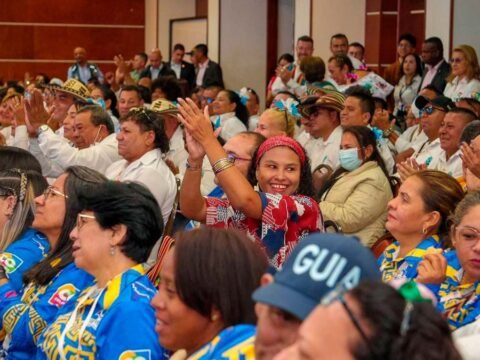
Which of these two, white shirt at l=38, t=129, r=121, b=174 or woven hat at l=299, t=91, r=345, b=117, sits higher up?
woven hat at l=299, t=91, r=345, b=117

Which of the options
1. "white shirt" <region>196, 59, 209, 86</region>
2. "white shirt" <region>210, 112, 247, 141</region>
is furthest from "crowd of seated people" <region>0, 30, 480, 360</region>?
"white shirt" <region>196, 59, 209, 86</region>

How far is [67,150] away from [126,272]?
3299 mm

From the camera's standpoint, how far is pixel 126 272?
2826mm

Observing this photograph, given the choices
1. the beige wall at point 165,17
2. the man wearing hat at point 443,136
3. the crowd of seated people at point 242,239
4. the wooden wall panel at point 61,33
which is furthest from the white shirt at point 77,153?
the wooden wall panel at point 61,33

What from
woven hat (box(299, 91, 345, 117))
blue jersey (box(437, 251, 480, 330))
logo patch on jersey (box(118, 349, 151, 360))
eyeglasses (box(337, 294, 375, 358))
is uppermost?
eyeglasses (box(337, 294, 375, 358))

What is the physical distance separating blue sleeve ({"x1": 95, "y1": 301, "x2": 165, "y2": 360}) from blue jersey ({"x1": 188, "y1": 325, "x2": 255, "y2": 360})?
1.22 ft

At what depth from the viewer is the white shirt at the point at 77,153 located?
601 cm

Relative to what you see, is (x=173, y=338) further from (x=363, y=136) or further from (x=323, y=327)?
(x=363, y=136)

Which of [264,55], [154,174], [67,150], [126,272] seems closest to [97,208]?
[126,272]

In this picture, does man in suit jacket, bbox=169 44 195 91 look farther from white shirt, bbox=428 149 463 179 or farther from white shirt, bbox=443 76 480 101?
white shirt, bbox=428 149 463 179

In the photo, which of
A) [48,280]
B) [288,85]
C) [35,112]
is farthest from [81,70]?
[48,280]

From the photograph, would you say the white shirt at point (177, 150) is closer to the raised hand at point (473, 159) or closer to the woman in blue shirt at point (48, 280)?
the raised hand at point (473, 159)

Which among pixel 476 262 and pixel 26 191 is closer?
pixel 476 262

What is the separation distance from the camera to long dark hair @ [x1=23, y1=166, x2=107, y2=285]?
3.37m
